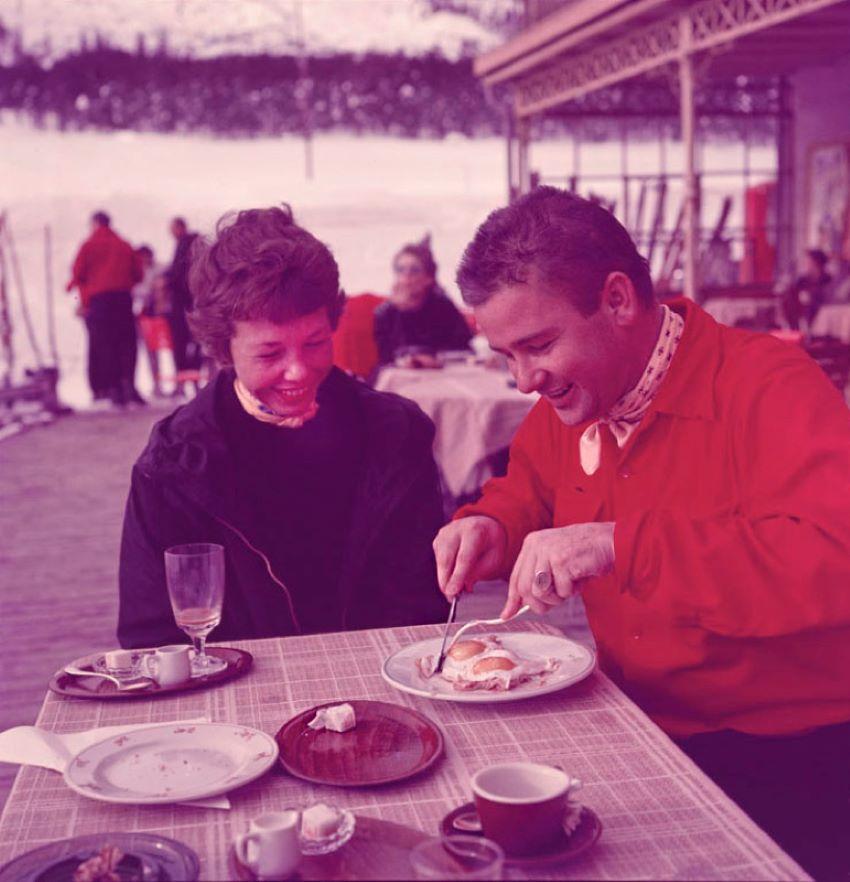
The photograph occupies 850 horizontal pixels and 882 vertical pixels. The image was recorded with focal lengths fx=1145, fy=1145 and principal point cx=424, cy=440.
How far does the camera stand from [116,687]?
1.66 m

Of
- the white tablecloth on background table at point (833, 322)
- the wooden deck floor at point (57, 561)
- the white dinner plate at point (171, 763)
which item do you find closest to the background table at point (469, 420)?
the wooden deck floor at point (57, 561)

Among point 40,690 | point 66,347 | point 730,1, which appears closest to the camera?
point 40,690

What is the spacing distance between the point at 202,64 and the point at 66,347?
6.38 m

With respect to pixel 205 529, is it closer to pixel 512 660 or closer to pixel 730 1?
pixel 512 660

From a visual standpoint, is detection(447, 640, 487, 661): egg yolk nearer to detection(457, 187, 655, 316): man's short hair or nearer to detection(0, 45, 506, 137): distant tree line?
detection(457, 187, 655, 316): man's short hair

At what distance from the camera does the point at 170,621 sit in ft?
6.68

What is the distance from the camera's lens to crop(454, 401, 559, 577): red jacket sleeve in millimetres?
1997

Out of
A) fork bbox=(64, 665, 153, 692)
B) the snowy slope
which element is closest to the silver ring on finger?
fork bbox=(64, 665, 153, 692)

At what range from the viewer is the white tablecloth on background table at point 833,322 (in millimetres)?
10547

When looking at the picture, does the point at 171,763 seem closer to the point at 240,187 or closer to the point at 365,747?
the point at 365,747

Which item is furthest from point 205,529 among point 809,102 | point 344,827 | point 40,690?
point 809,102

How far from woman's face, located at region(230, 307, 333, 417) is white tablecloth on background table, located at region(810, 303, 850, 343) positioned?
8.95 metres

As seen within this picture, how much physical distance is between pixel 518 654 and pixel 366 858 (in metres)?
0.67

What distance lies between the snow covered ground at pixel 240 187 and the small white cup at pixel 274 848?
75.7 ft
